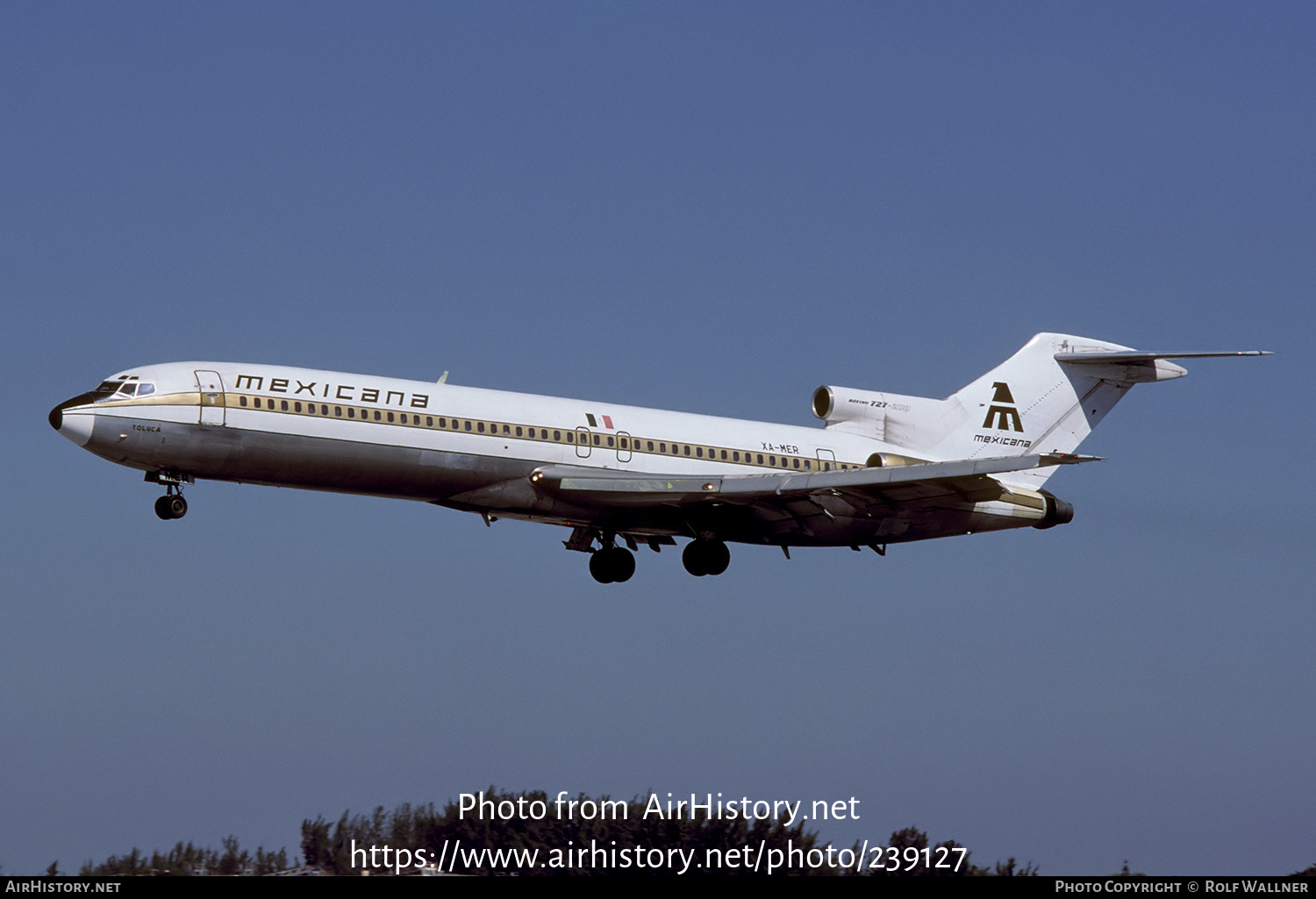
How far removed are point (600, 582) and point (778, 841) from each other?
24.2 ft

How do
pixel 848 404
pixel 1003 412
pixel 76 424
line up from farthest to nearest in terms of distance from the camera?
pixel 1003 412, pixel 848 404, pixel 76 424

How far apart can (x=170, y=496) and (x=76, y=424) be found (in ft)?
7.73

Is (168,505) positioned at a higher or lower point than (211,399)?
lower

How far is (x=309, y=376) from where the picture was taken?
33375mm

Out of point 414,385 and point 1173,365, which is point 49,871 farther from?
point 1173,365

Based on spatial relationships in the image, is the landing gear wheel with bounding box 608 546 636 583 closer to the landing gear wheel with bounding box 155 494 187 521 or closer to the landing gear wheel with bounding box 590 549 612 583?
the landing gear wheel with bounding box 590 549 612 583

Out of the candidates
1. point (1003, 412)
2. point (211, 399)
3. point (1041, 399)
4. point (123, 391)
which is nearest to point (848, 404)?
point (1003, 412)

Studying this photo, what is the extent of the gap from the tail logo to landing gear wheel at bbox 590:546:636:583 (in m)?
9.80

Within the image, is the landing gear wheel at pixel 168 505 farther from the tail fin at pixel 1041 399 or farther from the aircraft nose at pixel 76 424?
the tail fin at pixel 1041 399

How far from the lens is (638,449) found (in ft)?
120

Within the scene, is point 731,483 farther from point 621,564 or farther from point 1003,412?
point 1003,412

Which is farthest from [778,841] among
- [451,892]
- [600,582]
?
[451,892]

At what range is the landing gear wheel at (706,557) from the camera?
3828cm

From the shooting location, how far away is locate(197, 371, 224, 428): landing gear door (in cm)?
3225
